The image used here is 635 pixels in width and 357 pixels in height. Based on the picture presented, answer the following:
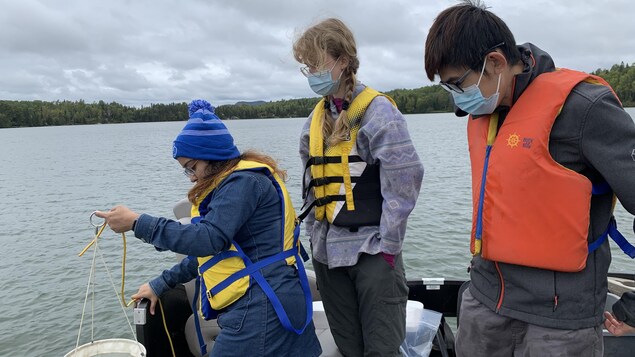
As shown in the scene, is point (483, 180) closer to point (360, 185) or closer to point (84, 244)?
point (360, 185)

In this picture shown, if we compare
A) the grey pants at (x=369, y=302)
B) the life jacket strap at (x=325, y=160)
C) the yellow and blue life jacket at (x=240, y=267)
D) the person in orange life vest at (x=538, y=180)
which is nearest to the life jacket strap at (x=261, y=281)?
the yellow and blue life jacket at (x=240, y=267)

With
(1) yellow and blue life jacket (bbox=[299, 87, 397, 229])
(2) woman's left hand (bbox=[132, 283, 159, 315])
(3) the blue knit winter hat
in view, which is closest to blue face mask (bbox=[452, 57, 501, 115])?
(1) yellow and blue life jacket (bbox=[299, 87, 397, 229])

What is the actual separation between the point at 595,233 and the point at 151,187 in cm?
1733

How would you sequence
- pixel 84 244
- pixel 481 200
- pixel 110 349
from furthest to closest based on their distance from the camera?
pixel 84 244, pixel 110 349, pixel 481 200

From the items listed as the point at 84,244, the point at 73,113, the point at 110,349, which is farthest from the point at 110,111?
Result: the point at 110,349

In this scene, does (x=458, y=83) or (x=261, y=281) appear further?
(x=261, y=281)

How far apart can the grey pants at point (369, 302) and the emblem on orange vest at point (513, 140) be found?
0.86 meters

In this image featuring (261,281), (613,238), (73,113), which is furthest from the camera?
(73,113)

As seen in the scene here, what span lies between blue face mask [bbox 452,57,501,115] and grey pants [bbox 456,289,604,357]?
2.63ft

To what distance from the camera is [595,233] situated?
165 centimetres

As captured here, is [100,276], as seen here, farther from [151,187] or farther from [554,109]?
[554,109]

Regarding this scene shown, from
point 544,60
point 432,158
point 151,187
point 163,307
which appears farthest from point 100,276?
point 432,158

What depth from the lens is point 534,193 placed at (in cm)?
167

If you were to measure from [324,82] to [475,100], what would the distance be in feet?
2.74
